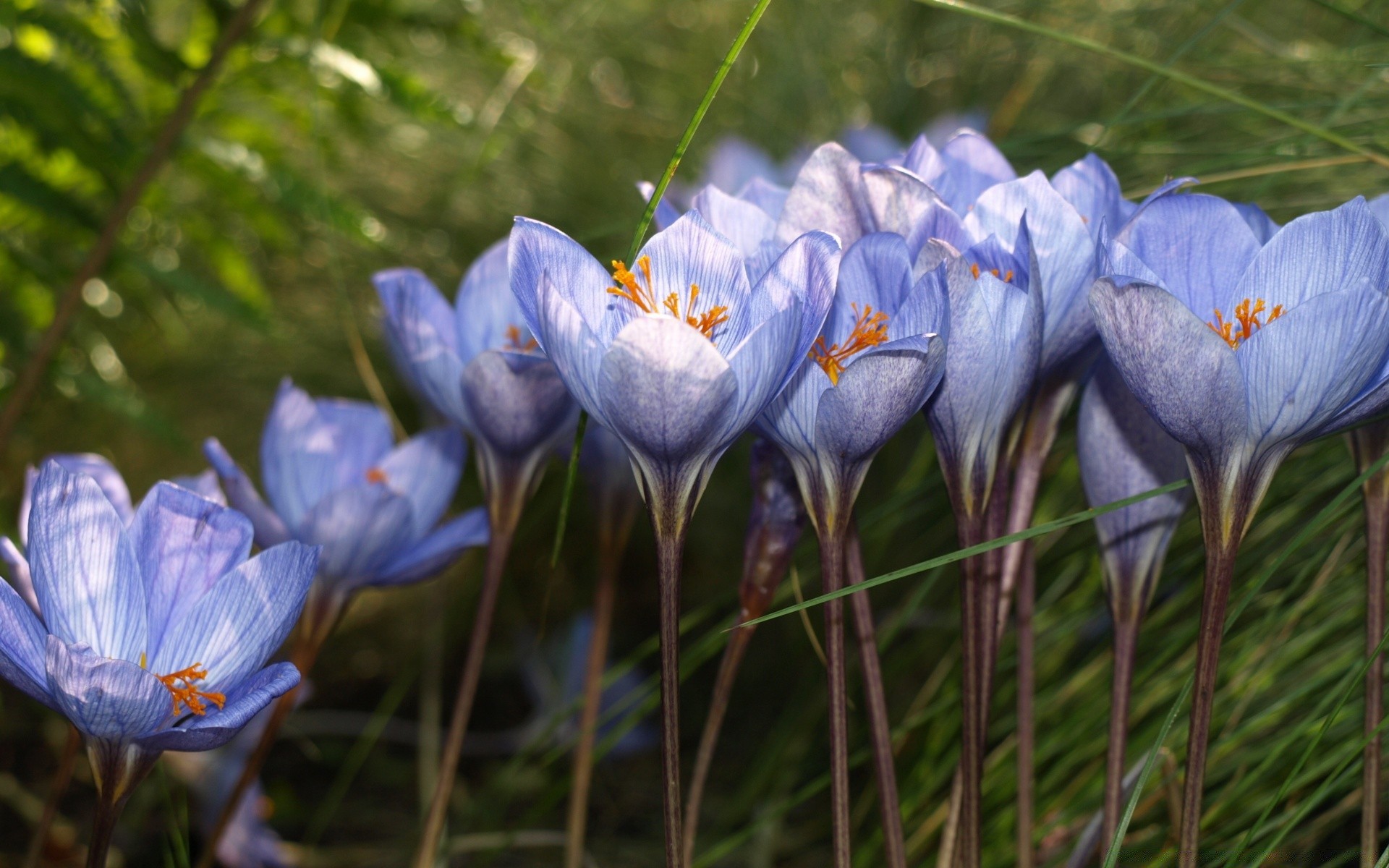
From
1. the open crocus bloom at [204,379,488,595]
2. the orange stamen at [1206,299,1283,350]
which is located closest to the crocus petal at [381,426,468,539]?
the open crocus bloom at [204,379,488,595]

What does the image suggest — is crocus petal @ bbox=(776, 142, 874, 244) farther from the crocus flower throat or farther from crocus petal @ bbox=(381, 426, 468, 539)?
crocus petal @ bbox=(381, 426, 468, 539)

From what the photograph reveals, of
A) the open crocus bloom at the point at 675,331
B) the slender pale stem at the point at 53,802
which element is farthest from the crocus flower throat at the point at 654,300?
the slender pale stem at the point at 53,802

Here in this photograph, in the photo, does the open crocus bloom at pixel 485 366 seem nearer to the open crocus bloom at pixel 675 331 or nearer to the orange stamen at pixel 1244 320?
the open crocus bloom at pixel 675 331

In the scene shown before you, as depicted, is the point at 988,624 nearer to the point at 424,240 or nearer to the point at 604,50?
the point at 424,240

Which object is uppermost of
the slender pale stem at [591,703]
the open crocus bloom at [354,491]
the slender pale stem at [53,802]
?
the open crocus bloom at [354,491]

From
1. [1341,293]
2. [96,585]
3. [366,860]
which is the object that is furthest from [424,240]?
[1341,293]
